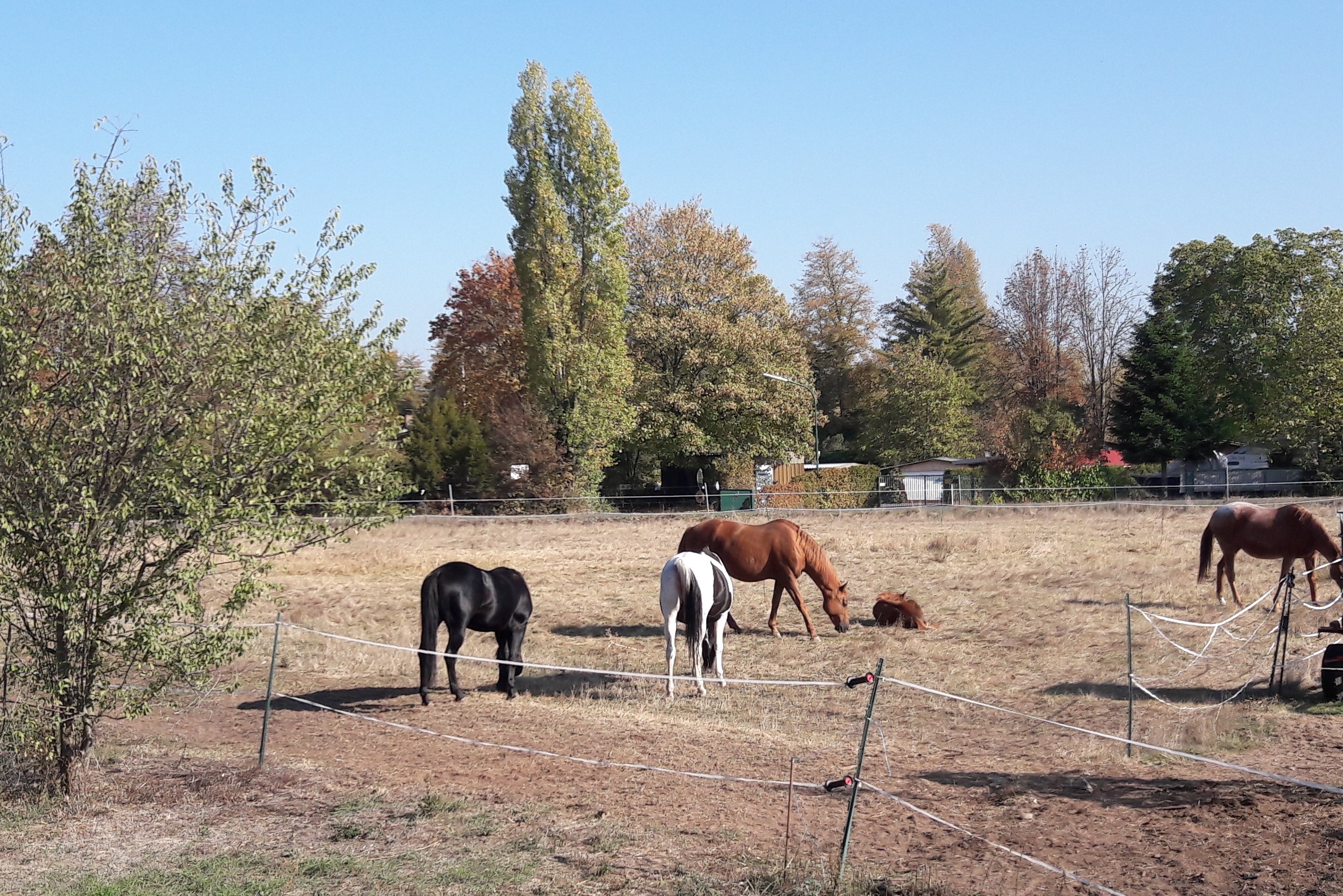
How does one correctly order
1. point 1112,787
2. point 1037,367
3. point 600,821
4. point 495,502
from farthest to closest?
point 1037,367 → point 495,502 → point 1112,787 → point 600,821

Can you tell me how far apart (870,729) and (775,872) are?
15.5 ft

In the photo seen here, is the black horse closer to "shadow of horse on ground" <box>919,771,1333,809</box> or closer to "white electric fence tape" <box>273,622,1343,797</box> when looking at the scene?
"white electric fence tape" <box>273,622,1343,797</box>

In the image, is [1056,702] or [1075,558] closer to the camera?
[1056,702]

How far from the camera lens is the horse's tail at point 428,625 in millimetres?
12617

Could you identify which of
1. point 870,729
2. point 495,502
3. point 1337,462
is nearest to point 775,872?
point 870,729

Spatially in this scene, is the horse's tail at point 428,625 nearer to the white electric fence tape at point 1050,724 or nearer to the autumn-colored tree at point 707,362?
the white electric fence tape at point 1050,724

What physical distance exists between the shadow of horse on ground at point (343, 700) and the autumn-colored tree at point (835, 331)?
55552mm

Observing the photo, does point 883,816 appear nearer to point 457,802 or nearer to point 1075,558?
point 457,802

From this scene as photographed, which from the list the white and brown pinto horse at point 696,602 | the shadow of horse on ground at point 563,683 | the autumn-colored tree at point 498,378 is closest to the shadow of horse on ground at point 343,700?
the shadow of horse on ground at point 563,683

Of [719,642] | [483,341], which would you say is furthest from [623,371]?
[719,642]

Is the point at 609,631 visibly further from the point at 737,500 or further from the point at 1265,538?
the point at 737,500

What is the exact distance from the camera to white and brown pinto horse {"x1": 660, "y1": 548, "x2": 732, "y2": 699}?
44.6 ft

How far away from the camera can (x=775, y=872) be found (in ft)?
22.1

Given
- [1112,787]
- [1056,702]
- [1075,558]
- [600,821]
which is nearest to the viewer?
[600,821]
